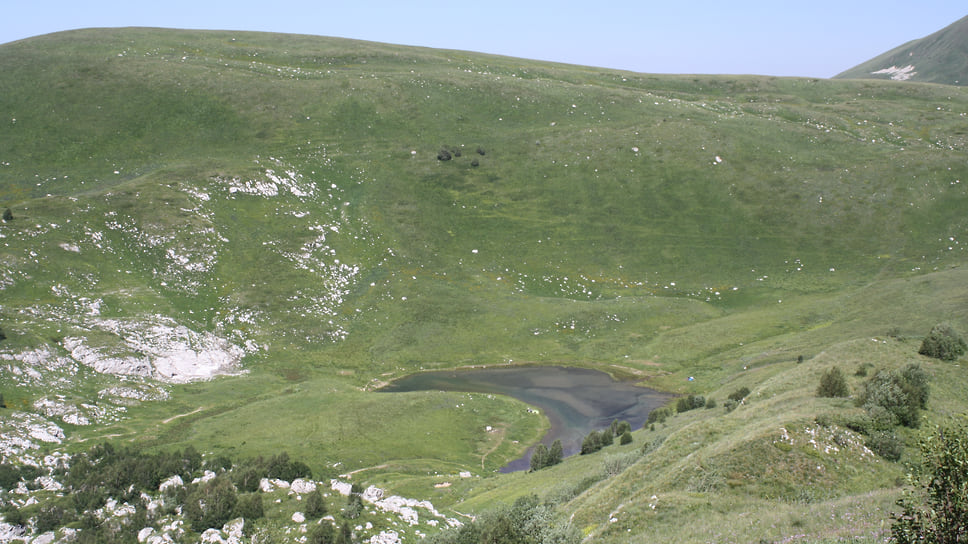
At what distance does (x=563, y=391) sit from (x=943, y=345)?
37.0 m

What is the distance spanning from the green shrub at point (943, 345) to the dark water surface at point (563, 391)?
1008 inches

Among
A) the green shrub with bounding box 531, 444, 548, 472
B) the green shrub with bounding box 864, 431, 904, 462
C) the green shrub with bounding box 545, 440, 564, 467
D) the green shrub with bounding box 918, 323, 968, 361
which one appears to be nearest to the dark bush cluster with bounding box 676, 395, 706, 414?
the green shrub with bounding box 545, 440, 564, 467

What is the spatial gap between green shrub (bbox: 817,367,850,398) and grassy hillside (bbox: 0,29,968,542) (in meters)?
1.53

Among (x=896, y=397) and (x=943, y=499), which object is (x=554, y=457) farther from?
(x=943, y=499)

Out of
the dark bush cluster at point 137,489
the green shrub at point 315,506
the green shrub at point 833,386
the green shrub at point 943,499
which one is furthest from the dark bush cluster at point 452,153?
the green shrub at point 943,499

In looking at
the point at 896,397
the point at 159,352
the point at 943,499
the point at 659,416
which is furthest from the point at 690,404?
the point at 159,352

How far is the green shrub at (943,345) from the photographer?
37188 mm

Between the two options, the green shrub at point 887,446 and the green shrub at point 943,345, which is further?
the green shrub at point 943,345

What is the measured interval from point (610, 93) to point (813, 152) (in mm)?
41811

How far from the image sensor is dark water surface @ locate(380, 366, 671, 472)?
59.3 metres

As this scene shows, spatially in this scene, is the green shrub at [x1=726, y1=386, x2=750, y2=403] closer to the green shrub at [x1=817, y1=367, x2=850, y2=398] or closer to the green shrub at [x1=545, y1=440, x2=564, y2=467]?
the green shrub at [x1=817, y1=367, x2=850, y2=398]

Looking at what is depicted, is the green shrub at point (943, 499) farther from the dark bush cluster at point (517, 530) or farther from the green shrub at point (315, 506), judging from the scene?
the green shrub at point (315, 506)

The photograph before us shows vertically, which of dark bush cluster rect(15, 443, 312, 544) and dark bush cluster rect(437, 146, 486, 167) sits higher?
dark bush cluster rect(437, 146, 486, 167)

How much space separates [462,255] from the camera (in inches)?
3676
